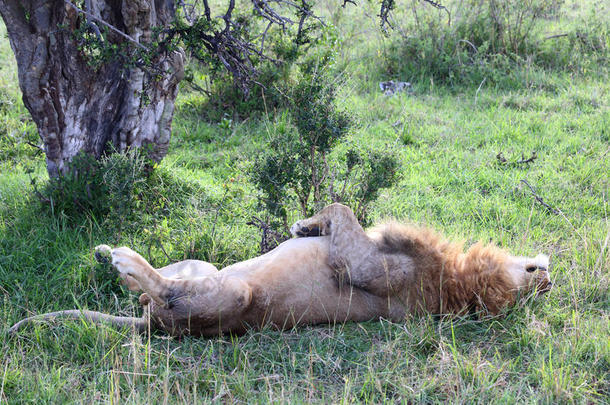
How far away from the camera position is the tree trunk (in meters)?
4.41

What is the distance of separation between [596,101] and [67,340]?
6.27 meters

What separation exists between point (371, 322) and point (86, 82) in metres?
2.85

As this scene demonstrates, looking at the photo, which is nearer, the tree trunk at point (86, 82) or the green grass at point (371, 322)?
the green grass at point (371, 322)

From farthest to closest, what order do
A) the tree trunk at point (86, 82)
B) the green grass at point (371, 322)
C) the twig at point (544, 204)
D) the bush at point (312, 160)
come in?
the twig at point (544, 204)
the tree trunk at point (86, 82)
the bush at point (312, 160)
the green grass at point (371, 322)

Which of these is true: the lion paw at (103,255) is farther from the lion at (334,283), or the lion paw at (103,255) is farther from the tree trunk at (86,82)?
the tree trunk at (86,82)

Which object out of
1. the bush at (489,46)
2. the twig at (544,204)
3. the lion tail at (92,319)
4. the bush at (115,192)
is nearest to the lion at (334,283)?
the lion tail at (92,319)

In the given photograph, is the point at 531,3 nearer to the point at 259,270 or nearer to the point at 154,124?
the point at 154,124

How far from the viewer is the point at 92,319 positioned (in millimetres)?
3449

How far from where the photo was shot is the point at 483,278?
3723mm

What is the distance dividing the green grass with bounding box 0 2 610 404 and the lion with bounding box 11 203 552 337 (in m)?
0.10

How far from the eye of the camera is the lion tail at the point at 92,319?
344cm

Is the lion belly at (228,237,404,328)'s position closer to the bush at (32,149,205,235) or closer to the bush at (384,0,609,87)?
the bush at (32,149,205,235)

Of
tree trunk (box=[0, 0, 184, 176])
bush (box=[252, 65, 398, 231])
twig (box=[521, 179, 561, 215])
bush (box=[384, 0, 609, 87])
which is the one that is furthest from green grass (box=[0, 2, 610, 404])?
bush (box=[384, 0, 609, 87])

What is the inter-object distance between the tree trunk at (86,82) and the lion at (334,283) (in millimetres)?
1258
